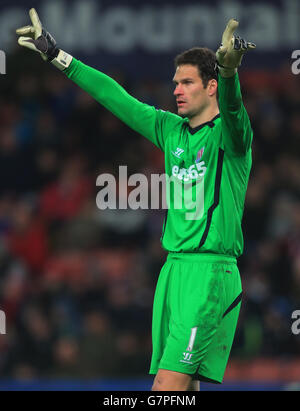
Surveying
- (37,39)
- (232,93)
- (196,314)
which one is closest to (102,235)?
(37,39)

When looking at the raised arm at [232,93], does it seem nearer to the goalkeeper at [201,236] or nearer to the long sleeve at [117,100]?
the goalkeeper at [201,236]

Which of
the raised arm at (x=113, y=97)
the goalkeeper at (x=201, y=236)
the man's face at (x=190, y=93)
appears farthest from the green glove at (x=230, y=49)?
the raised arm at (x=113, y=97)

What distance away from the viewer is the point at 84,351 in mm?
9648

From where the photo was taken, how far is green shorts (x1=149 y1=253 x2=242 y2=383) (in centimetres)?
484

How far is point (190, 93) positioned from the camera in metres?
5.07

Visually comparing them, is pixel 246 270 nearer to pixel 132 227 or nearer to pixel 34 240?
pixel 132 227

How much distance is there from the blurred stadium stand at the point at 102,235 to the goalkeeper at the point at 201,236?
4.14m

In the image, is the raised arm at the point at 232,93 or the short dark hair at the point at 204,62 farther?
the short dark hair at the point at 204,62

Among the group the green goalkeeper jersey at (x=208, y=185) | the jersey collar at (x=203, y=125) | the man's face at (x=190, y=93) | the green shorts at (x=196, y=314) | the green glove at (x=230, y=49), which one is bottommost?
the green shorts at (x=196, y=314)

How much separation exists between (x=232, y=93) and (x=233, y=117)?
158 millimetres

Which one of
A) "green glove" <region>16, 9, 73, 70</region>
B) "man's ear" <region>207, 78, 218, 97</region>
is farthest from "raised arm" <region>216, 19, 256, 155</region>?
"green glove" <region>16, 9, 73, 70</region>

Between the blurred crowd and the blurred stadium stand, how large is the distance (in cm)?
1

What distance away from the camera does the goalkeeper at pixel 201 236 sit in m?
4.85
